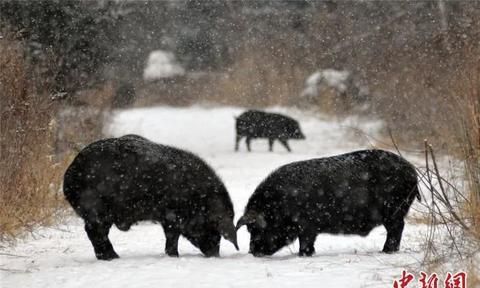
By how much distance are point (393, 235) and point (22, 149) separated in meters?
4.78

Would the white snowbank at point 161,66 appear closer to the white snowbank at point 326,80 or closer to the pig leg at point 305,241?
the white snowbank at point 326,80

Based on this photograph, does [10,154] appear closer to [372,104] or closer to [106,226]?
[106,226]

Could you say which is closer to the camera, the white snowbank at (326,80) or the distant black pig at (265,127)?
the distant black pig at (265,127)

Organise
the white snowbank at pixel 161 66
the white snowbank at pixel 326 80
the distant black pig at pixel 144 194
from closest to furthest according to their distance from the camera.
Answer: the distant black pig at pixel 144 194 < the white snowbank at pixel 326 80 < the white snowbank at pixel 161 66

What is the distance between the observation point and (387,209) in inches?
278

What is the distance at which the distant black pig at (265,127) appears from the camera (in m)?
23.9

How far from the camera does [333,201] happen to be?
22.9 ft

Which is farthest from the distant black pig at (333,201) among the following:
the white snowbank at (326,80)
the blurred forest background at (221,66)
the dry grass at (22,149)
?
the white snowbank at (326,80)

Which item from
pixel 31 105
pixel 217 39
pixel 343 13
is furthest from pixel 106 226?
pixel 217 39

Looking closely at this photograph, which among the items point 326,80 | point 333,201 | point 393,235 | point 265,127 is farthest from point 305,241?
point 326,80

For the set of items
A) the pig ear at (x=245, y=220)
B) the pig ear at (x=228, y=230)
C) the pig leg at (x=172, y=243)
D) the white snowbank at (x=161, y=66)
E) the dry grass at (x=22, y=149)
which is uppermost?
the white snowbank at (x=161, y=66)

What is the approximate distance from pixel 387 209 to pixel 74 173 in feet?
10.2

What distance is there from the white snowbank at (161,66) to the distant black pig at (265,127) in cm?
1194

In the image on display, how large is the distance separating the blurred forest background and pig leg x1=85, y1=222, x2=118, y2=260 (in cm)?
161
